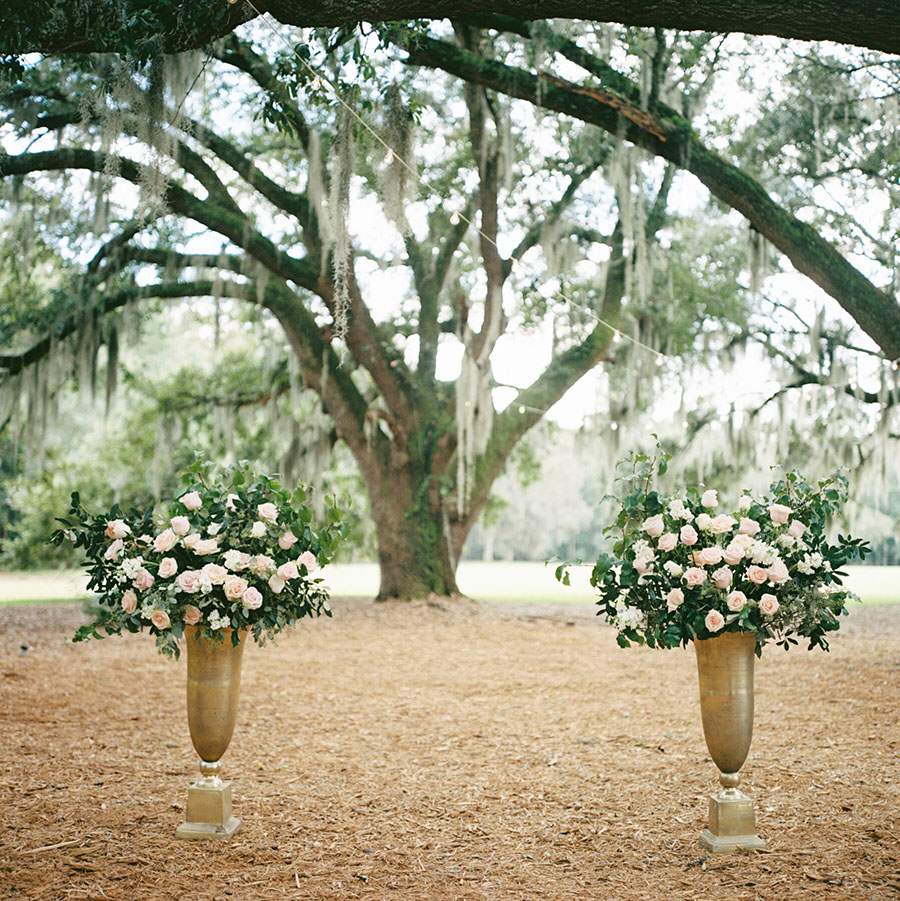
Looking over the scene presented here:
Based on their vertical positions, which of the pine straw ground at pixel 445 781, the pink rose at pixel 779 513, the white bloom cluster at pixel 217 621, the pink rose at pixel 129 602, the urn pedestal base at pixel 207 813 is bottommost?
the pine straw ground at pixel 445 781

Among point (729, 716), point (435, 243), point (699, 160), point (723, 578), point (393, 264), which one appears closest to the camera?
point (723, 578)

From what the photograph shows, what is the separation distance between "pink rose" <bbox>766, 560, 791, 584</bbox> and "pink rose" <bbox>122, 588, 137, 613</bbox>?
2125 mm

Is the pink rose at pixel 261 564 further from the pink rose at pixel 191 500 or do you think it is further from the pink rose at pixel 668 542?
the pink rose at pixel 668 542

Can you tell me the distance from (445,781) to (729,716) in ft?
4.40

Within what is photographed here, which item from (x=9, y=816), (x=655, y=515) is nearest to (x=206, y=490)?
(x=9, y=816)

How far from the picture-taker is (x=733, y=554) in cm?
267

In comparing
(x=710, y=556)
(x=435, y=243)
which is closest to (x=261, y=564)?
(x=710, y=556)

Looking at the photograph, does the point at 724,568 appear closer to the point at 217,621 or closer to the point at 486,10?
the point at 217,621

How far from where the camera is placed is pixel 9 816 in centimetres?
291

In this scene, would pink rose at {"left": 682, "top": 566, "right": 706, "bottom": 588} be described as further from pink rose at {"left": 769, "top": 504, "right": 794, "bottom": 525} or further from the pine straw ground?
the pine straw ground

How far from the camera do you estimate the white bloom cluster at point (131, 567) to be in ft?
9.00

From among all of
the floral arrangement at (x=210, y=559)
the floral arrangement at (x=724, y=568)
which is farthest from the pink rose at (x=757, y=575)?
the floral arrangement at (x=210, y=559)

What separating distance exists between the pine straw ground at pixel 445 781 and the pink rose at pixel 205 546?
0.97 metres

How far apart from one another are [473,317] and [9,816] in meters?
9.44
